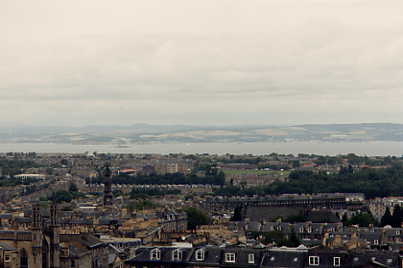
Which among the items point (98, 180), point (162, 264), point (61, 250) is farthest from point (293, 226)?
point (98, 180)

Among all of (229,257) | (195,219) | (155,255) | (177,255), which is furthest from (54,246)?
(195,219)

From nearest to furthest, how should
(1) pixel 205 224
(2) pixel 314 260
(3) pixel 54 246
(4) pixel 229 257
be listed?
(2) pixel 314 260
(4) pixel 229 257
(3) pixel 54 246
(1) pixel 205 224

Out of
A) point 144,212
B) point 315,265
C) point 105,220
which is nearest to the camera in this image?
point 315,265

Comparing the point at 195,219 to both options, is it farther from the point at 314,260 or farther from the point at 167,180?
the point at 167,180

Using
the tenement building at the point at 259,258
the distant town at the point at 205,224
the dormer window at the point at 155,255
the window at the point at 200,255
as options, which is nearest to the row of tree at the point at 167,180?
the distant town at the point at 205,224

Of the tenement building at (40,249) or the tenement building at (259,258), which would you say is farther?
the tenement building at (40,249)

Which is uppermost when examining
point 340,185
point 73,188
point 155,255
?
point 155,255

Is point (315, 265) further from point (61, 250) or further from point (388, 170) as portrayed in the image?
point (388, 170)

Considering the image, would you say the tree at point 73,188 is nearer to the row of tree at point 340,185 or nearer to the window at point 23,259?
the row of tree at point 340,185
